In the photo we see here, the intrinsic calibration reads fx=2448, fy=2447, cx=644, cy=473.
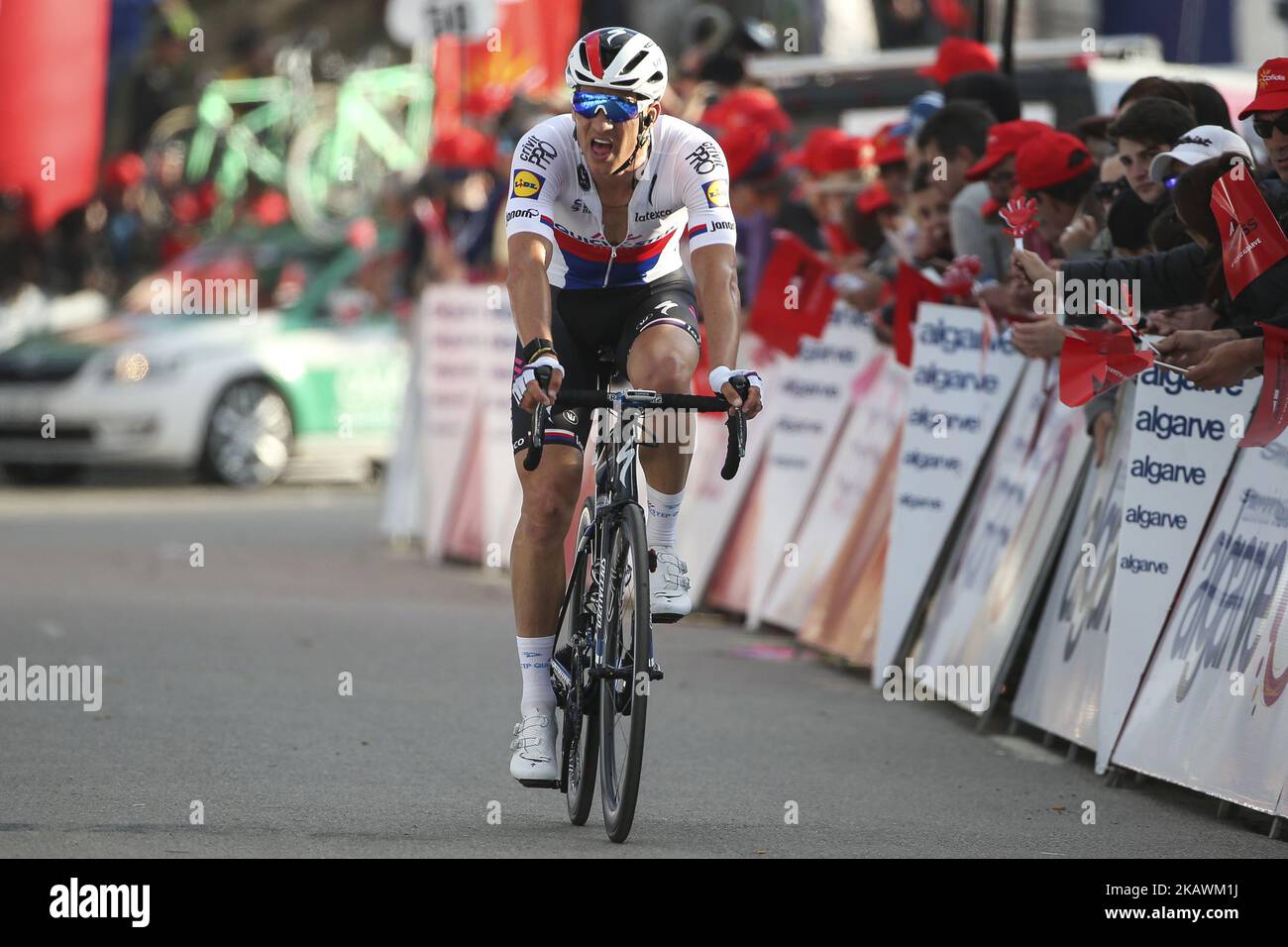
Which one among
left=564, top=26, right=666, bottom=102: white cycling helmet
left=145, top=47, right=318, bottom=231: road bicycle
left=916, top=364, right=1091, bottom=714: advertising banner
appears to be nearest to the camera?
left=564, top=26, right=666, bottom=102: white cycling helmet

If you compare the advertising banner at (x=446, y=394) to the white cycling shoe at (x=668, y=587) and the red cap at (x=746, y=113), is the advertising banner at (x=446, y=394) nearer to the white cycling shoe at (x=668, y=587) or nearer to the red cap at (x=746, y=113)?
the red cap at (x=746, y=113)

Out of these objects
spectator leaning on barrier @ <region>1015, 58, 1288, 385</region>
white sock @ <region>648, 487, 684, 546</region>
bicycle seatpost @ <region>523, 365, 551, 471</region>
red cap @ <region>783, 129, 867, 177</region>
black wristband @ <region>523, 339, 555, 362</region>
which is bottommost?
white sock @ <region>648, 487, 684, 546</region>

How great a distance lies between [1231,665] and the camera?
730 cm

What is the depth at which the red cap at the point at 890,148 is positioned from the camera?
11.3 m

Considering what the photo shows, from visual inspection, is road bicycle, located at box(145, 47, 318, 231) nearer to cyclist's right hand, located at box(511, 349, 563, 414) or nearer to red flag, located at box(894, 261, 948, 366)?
red flag, located at box(894, 261, 948, 366)

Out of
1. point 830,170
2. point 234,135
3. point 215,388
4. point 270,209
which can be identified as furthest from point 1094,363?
point 234,135

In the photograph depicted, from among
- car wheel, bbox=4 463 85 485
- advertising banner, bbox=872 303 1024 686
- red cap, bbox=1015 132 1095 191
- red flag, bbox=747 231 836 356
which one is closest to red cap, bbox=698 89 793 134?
red flag, bbox=747 231 836 356

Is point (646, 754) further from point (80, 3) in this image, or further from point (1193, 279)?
point (80, 3)

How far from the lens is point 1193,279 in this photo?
757 centimetres

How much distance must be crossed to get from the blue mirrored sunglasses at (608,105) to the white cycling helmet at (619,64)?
0.03 metres

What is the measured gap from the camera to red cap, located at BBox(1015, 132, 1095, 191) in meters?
9.03

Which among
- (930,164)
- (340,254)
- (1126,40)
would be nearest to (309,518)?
(340,254)

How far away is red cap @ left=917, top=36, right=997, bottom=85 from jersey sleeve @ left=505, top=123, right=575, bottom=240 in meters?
4.57
